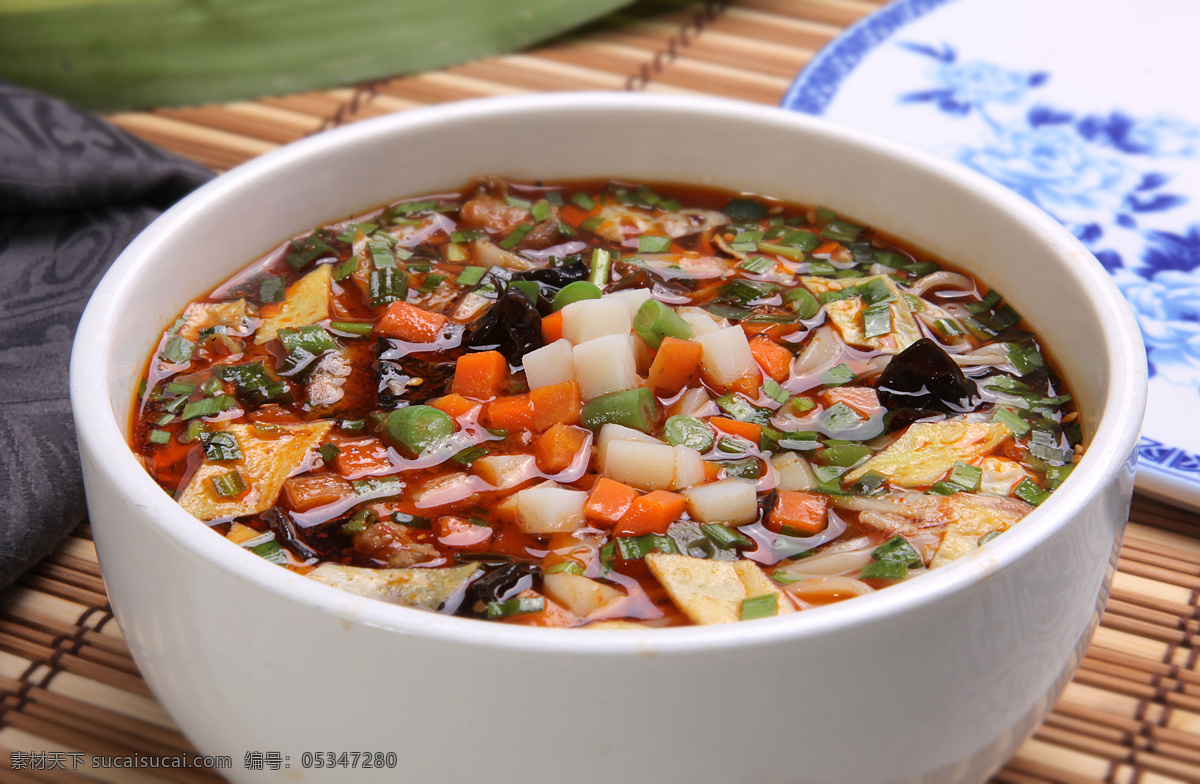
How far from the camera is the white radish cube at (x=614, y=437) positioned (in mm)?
1850

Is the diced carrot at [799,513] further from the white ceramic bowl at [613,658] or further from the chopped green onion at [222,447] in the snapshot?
the chopped green onion at [222,447]

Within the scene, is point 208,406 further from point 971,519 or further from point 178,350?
point 971,519

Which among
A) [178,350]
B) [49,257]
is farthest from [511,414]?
[49,257]

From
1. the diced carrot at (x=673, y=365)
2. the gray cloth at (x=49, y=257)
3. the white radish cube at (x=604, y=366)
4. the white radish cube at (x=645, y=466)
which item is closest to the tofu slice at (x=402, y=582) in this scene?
the white radish cube at (x=645, y=466)

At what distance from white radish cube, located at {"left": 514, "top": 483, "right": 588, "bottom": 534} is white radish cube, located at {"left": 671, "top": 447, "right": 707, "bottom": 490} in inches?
6.5

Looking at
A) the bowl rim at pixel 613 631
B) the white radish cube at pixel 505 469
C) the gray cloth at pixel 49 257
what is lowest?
the gray cloth at pixel 49 257

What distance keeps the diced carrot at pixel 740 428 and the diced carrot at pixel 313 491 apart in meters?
0.61

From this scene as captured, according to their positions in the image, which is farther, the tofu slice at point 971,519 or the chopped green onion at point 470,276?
the chopped green onion at point 470,276

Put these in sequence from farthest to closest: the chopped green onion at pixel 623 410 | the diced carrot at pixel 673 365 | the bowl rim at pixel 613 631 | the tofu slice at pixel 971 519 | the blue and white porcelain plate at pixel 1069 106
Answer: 1. the blue and white porcelain plate at pixel 1069 106
2. the diced carrot at pixel 673 365
3. the chopped green onion at pixel 623 410
4. the tofu slice at pixel 971 519
5. the bowl rim at pixel 613 631

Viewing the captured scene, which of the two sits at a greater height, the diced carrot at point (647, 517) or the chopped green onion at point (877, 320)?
the chopped green onion at point (877, 320)

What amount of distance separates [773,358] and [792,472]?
12.0 inches

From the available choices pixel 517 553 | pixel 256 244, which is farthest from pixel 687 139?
pixel 517 553

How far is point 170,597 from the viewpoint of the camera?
148 cm

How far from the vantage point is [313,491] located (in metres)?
1.82
